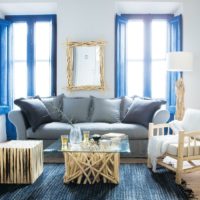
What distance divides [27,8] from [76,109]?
2.20m

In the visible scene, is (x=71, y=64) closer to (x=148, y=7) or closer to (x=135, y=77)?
(x=135, y=77)

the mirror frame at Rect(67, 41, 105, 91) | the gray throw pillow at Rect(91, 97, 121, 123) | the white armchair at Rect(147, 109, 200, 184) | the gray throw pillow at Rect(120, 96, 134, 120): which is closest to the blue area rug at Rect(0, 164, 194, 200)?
the white armchair at Rect(147, 109, 200, 184)

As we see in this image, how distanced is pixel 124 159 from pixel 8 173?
1796mm

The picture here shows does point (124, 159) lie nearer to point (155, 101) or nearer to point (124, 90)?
point (155, 101)

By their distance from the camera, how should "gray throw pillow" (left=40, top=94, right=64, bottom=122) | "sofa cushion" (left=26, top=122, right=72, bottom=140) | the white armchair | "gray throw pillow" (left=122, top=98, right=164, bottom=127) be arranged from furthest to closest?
"gray throw pillow" (left=40, top=94, right=64, bottom=122), "gray throw pillow" (left=122, top=98, right=164, bottom=127), "sofa cushion" (left=26, top=122, right=72, bottom=140), the white armchair

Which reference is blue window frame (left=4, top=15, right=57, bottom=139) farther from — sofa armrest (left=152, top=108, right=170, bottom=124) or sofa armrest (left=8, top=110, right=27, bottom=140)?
sofa armrest (left=152, top=108, right=170, bottom=124)

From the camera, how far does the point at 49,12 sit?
19.9ft

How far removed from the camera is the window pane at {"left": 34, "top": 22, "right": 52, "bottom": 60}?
607cm

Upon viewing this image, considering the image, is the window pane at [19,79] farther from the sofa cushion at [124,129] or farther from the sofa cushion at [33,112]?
the sofa cushion at [124,129]

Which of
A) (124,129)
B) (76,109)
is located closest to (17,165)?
(124,129)

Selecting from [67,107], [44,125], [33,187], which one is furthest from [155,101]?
[33,187]

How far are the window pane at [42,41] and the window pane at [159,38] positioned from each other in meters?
2.00

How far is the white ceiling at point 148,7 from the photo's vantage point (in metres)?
5.70

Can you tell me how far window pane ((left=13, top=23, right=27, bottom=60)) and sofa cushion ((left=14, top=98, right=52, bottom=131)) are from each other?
1501 mm
